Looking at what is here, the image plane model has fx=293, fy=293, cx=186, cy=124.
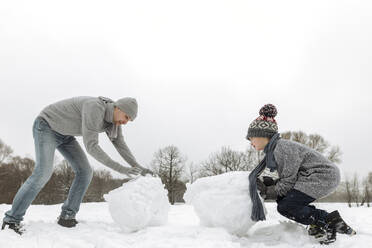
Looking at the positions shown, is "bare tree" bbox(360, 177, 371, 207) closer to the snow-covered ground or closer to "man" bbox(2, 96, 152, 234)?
the snow-covered ground

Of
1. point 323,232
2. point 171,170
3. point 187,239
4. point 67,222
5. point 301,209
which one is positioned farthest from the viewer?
point 171,170

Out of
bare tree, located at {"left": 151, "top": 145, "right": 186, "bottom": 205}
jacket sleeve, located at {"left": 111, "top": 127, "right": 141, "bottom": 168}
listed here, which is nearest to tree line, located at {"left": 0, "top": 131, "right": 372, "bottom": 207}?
bare tree, located at {"left": 151, "top": 145, "right": 186, "bottom": 205}

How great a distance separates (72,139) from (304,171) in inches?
117

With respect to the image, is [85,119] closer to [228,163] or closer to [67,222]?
[67,222]

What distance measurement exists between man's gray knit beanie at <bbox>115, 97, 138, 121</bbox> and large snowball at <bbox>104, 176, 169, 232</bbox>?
2.79 ft

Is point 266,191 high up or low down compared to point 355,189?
up

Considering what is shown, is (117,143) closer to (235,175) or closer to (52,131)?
(52,131)

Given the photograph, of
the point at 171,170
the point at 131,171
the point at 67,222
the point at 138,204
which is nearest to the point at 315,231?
the point at 138,204

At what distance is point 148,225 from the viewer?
3.63 meters

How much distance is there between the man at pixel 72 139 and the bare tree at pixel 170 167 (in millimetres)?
21055

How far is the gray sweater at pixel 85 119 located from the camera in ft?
11.4

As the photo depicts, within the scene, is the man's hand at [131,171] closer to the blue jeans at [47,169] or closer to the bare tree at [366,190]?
the blue jeans at [47,169]

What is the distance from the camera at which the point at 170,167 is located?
88.5ft

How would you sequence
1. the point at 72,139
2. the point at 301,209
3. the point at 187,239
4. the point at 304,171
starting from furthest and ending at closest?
the point at 72,139
the point at 304,171
the point at 301,209
the point at 187,239
